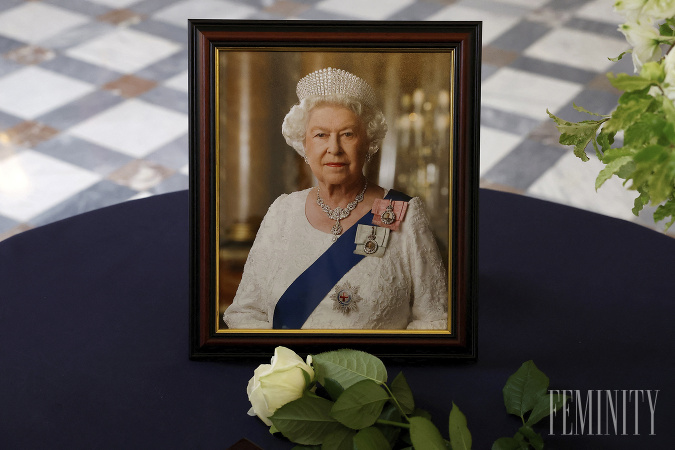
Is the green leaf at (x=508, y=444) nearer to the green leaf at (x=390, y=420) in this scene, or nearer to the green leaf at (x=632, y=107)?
the green leaf at (x=390, y=420)

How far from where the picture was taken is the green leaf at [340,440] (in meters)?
0.84

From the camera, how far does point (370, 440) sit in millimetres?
814

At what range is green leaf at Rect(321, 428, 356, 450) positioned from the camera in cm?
84

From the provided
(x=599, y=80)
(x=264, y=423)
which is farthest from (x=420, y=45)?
(x=599, y=80)

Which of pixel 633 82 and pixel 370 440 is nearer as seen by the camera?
pixel 633 82

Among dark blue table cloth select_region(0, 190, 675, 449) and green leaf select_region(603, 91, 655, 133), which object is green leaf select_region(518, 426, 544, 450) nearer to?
dark blue table cloth select_region(0, 190, 675, 449)

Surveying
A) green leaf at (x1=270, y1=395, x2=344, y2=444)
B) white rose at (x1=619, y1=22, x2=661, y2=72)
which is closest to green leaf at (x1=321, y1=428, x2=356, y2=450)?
green leaf at (x1=270, y1=395, x2=344, y2=444)

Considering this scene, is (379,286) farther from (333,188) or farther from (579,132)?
(579,132)

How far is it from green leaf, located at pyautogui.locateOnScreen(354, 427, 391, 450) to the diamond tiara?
44cm

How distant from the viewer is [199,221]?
40.9 inches

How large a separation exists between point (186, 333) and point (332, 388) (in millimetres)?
282

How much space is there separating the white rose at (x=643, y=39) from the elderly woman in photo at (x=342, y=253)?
372mm

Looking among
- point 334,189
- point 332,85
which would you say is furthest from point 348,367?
point 332,85

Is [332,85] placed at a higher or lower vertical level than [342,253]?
higher
